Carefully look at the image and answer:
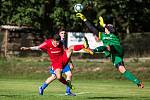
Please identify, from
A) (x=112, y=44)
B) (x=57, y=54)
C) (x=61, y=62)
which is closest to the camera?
(x=112, y=44)

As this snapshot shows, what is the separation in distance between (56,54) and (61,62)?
0.40 metres

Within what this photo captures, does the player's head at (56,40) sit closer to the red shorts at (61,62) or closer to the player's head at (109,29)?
the red shorts at (61,62)

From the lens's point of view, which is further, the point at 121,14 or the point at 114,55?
the point at 121,14

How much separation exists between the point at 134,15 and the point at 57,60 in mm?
38816

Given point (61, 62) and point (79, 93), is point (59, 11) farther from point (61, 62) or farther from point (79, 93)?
point (61, 62)

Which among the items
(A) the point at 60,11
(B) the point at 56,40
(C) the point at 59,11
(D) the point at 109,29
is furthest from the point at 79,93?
(A) the point at 60,11

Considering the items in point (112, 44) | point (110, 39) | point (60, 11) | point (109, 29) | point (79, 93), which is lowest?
point (60, 11)

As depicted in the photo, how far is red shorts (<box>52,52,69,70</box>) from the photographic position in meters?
19.3

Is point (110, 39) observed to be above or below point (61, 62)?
above

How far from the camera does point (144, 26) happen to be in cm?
6153

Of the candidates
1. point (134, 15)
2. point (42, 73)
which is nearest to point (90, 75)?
point (42, 73)

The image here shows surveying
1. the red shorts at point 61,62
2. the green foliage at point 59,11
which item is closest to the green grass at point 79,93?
the red shorts at point 61,62

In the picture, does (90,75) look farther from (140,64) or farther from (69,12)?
(69,12)

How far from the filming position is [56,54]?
19562 mm
